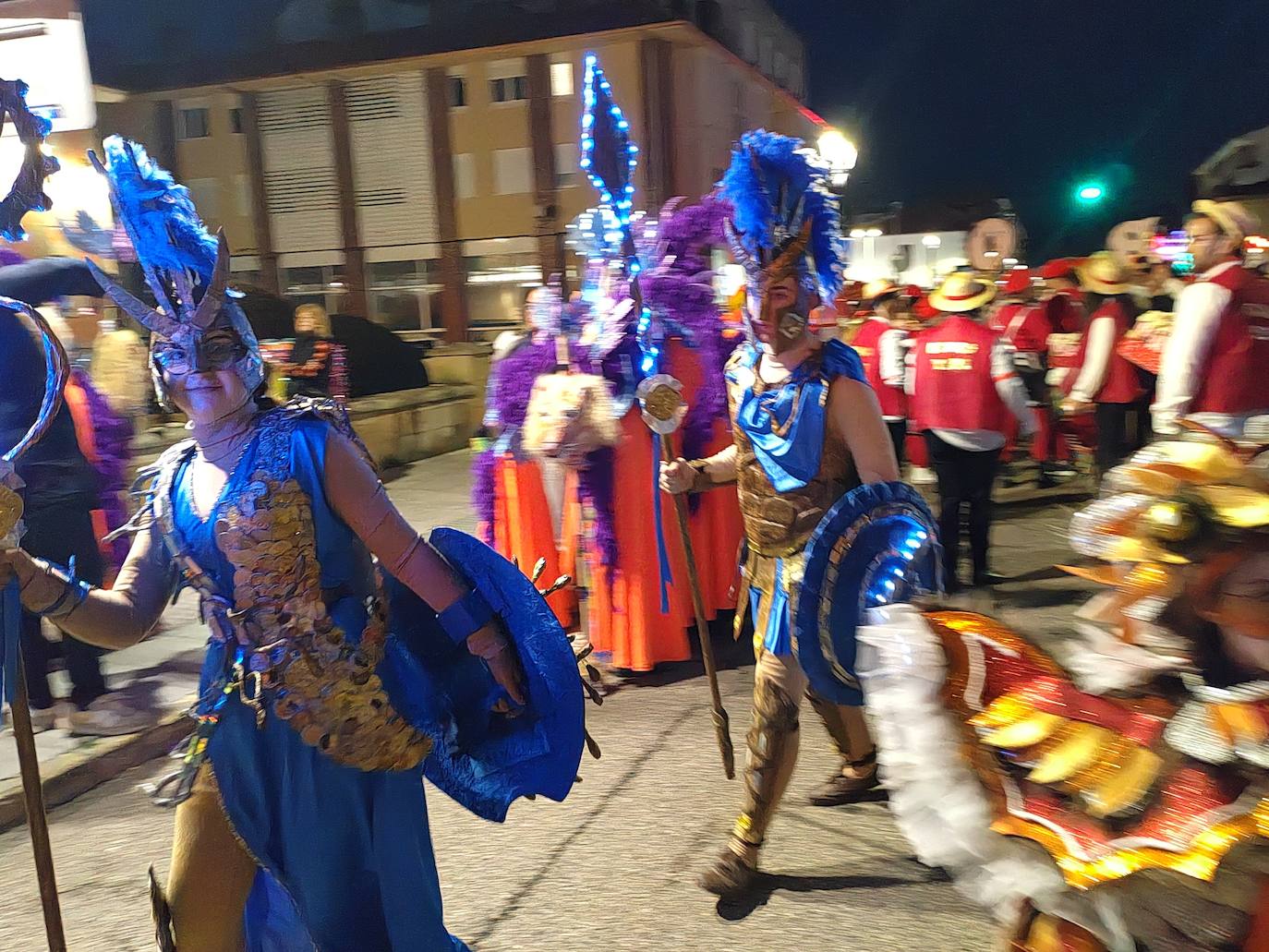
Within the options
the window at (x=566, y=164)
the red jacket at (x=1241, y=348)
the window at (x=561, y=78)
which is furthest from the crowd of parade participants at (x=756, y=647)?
the window at (x=561, y=78)

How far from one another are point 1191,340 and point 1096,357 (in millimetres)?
2820

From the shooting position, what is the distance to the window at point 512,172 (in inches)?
878

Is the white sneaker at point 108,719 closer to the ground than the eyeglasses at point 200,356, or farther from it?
closer to the ground

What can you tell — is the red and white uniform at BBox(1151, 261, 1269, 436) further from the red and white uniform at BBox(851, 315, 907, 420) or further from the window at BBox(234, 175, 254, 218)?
the window at BBox(234, 175, 254, 218)

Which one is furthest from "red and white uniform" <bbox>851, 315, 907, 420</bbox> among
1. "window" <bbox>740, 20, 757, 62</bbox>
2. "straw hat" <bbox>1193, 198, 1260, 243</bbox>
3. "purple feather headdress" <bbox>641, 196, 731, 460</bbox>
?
"window" <bbox>740, 20, 757, 62</bbox>

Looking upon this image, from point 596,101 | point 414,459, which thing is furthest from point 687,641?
point 414,459

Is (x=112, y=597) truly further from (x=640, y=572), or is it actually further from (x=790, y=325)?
(x=640, y=572)

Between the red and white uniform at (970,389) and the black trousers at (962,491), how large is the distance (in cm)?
10

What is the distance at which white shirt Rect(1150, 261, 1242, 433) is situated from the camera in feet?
15.0

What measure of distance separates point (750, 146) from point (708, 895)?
92.9 inches

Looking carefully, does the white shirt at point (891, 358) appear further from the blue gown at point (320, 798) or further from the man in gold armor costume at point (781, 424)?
the blue gown at point (320, 798)

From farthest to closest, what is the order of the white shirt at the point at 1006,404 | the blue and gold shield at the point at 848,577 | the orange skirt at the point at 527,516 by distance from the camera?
the white shirt at the point at 1006,404 < the orange skirt at the point at 527,516 < the blue and gold shield at the point at 848,577

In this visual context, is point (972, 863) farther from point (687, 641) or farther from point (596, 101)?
point (687, 641)

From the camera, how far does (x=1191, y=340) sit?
15.2 feet
